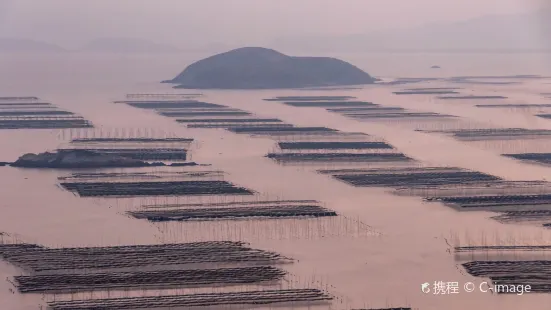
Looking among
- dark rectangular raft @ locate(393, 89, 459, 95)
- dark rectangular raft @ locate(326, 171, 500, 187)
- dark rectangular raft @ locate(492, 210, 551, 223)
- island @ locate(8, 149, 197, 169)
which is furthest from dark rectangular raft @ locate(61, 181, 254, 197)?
dark rectangular raft @ locate(393, 89, 459, 95)

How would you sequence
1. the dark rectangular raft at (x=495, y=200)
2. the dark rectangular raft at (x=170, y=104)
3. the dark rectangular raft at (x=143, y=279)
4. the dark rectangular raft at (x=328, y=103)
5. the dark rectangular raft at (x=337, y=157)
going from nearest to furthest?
the dark rectangular raft at (x=143, y=279) → the dark rectangular raft at (x=495, y=200) → the dark rectangular raft at (x=337, y=157) → the dark rectangular raft at (x=170, y=104) → the dark rectangular raft at (x=328, y=103)

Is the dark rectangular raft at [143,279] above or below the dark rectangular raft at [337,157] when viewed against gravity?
below

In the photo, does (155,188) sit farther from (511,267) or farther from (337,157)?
(511,267)

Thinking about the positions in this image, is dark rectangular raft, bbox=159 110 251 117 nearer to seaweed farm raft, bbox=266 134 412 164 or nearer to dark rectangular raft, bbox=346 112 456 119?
dark rectangular raft, bbox=346 112 456 119

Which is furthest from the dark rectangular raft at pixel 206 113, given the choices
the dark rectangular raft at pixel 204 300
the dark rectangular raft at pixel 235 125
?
the dark rectangular raft at pixel 204 300

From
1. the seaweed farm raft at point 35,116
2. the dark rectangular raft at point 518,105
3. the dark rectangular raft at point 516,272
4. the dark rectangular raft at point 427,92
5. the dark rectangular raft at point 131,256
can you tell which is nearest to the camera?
the dark rectangular raft at point 516,272

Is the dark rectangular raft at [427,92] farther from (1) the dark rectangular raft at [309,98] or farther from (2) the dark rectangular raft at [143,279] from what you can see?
(2) the dark rectangular raft at [143,279]
